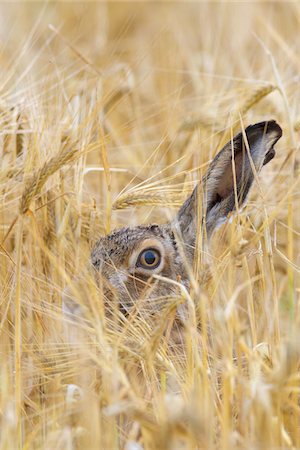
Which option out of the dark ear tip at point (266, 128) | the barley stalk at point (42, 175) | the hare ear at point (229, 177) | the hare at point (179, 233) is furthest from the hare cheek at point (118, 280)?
the dark ear tip at point (266, 128)

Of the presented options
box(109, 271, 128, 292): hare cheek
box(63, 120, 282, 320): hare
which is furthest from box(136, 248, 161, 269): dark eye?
box(109, 271, 128, 292): hare cheek

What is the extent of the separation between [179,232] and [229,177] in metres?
0.37

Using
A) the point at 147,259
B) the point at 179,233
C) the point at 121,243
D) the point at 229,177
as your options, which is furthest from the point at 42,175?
the point at 229,177

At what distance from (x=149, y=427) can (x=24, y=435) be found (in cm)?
97

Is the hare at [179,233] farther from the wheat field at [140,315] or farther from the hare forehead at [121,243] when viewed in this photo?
the wheat field at [140,315]

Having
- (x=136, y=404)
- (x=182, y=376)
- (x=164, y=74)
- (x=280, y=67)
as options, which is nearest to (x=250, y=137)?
(x=182, y=376)

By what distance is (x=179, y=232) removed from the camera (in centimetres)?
466

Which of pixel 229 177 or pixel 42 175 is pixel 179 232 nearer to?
pixel 229 177

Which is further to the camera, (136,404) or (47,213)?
(47,213)

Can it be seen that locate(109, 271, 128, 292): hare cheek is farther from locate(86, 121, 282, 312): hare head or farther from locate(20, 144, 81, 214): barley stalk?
locate(20, 144, 81, 214): barley stalk

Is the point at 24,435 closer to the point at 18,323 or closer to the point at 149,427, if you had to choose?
the point at 18,323

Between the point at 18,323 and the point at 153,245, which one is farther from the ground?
the point at 153,245

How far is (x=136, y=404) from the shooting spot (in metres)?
3.12

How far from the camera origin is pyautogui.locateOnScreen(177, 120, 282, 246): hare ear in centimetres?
424
